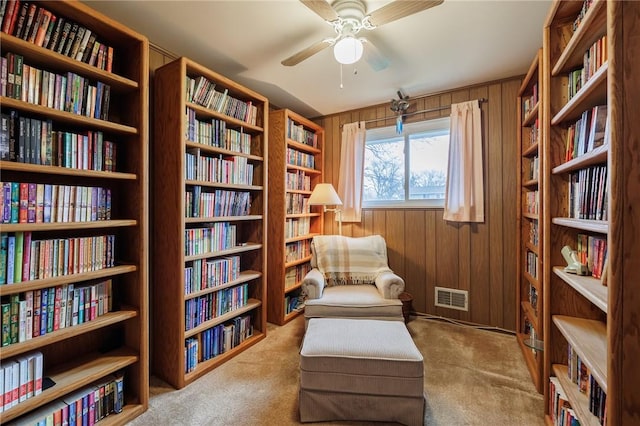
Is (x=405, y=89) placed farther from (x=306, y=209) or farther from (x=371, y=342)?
(x=371, y=342)

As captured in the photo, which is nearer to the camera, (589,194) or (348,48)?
(589,194)

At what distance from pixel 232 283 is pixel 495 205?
250cm

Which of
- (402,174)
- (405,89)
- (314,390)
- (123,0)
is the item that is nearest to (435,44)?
(405,89)

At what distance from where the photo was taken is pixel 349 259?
282 centimetres

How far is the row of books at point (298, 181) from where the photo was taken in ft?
9.96

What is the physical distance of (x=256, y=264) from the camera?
8.43ft

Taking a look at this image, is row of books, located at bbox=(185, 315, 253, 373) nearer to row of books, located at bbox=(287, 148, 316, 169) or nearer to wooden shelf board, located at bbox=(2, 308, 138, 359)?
wooden shelf board, located at bbox=(2, 308, 138, 359)

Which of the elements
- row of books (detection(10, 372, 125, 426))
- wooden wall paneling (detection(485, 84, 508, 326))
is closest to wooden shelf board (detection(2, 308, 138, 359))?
row of books (detection(10, 372, 125, 426))

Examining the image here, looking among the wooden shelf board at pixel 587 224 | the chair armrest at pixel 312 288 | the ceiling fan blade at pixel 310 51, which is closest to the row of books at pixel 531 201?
the wooden shelf board at pixel 587 224

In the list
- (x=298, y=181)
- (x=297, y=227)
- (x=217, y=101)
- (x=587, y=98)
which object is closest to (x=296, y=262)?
(x=297, y=227)

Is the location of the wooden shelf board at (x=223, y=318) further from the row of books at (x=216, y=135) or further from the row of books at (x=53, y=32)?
the row of books at (x=53, y=32)

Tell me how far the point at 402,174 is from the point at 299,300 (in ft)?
6.06

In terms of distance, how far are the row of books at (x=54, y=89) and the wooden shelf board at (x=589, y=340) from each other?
245 cm

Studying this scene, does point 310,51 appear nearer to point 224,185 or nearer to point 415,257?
point 224,185
